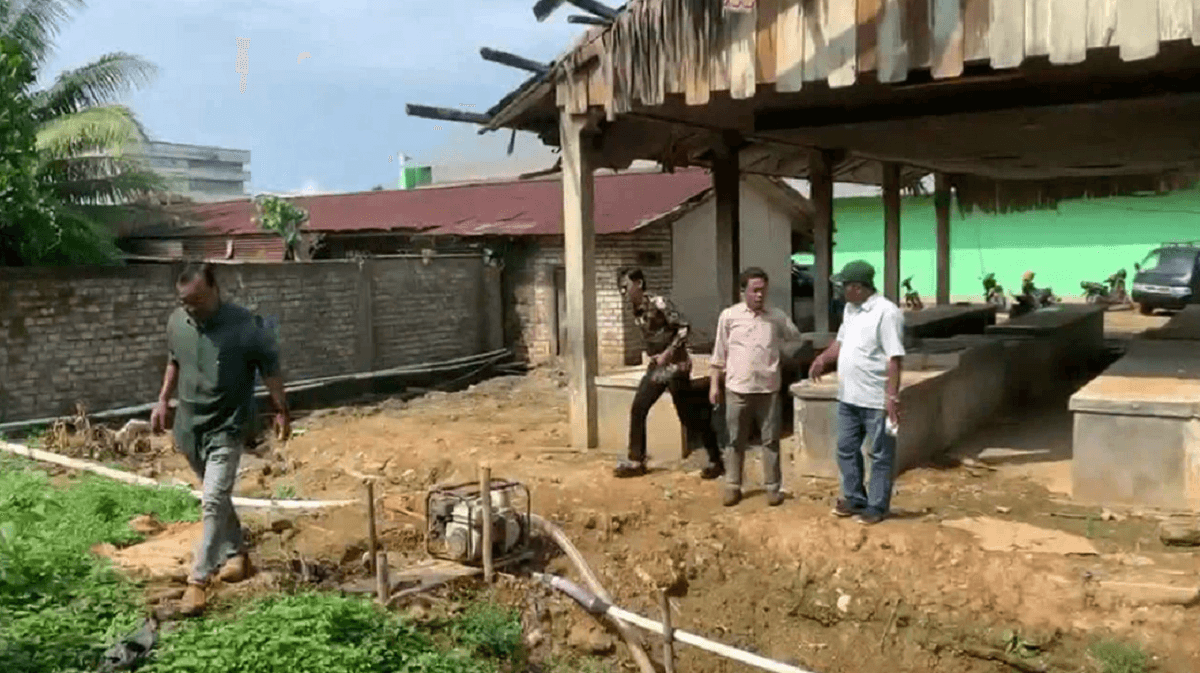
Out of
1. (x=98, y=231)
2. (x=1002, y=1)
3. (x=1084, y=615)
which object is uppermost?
(x=1002, y=1)

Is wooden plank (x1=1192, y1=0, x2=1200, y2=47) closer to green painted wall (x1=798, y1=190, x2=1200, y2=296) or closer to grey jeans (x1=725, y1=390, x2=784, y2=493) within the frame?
grey jeans (x1=725, y1=390, x2=784, y2=493)

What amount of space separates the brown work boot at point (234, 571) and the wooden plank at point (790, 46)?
5115 mm

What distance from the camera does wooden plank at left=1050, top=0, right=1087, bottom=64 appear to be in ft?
23.1

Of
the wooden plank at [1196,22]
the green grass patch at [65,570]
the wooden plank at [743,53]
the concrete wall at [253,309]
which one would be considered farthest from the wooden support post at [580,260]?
the concrete wall at [253,309]

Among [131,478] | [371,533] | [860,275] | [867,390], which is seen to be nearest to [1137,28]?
[860,275]

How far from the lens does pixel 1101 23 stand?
6.97 metres

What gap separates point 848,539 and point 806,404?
72.5 inches

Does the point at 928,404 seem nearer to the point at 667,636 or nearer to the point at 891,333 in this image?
the point at 891,333

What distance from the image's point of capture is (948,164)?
15789 mm

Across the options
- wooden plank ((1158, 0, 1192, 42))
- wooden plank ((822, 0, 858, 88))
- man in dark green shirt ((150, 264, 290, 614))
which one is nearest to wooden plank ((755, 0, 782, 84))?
wooden plank ((822, 0, 858, 88))

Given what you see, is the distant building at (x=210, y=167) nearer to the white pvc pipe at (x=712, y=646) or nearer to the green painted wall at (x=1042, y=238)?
the green painted wall at (x=1042, y=238)

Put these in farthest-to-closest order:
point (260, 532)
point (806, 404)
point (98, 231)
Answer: point (98, 231) → point (806, 404) → point (260, 532)

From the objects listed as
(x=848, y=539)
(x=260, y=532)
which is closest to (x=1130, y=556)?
(x=848, y=539)

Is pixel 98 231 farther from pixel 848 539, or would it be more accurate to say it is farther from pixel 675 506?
pixel 848 539
